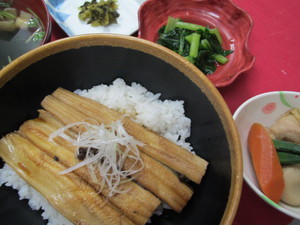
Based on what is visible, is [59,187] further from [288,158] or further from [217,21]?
[217,21]

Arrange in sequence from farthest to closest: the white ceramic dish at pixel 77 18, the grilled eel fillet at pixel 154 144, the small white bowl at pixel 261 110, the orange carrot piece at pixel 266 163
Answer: the white ceramic dish at pixel 77 18 → the small white bowl at pixel 261 110 → the orange carrot piece at pixel 266 163 → the grilled eel fillet at pixel 154 144

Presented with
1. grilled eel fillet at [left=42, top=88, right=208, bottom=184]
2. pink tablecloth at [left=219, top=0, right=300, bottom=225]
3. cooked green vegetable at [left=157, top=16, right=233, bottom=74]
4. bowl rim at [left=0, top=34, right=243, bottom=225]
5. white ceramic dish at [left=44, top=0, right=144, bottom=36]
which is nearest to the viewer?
bowl rim at [left=0, top=34, right=243, bottom=225]

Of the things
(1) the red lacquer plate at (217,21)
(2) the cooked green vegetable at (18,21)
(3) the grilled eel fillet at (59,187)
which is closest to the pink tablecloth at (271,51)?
(1) the red lacquer plate at (217,21)

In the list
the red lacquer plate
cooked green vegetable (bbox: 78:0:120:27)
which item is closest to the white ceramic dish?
cooked green vegetable (bbox: 78:0:120:27)

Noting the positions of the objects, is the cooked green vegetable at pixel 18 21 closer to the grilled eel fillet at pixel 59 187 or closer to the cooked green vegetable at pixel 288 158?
the grilled eel fillet at pixel 59 187

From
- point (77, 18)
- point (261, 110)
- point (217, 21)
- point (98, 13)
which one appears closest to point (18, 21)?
point (77, 18)

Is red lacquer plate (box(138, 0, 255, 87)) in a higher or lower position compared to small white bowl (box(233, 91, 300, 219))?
higher

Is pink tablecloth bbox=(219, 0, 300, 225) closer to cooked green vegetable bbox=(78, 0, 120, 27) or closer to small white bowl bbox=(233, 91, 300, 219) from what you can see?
small white bowl bbox=(233, 91, 300, 219)
